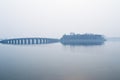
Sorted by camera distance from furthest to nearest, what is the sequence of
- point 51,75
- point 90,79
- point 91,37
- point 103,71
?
point 91,37 < point 103,71 < point 51,75 < point 90,79

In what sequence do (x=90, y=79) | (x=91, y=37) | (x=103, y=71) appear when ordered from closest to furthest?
(x=90, y=79) < (x=103, y=71) < (x=91, y=37)

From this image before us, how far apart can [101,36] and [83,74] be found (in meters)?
47.6

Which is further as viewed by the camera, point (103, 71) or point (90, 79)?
point (103, 71)

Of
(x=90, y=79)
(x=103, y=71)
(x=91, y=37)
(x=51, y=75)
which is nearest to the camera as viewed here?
(x=90, y=79)

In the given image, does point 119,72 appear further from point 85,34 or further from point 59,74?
point 85,34

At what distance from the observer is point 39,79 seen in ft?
34.7

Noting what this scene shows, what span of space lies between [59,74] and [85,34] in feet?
157

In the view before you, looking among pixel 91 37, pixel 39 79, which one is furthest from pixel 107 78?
pixel 91 37

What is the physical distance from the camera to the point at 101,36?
5803cm

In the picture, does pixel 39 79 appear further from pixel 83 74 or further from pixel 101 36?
pixel 101 36

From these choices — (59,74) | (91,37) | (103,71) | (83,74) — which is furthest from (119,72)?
(91,37)

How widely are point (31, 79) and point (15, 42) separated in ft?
162

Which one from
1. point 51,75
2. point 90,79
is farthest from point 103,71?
point 51,75

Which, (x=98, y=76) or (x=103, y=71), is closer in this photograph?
(x=98, y=76)
